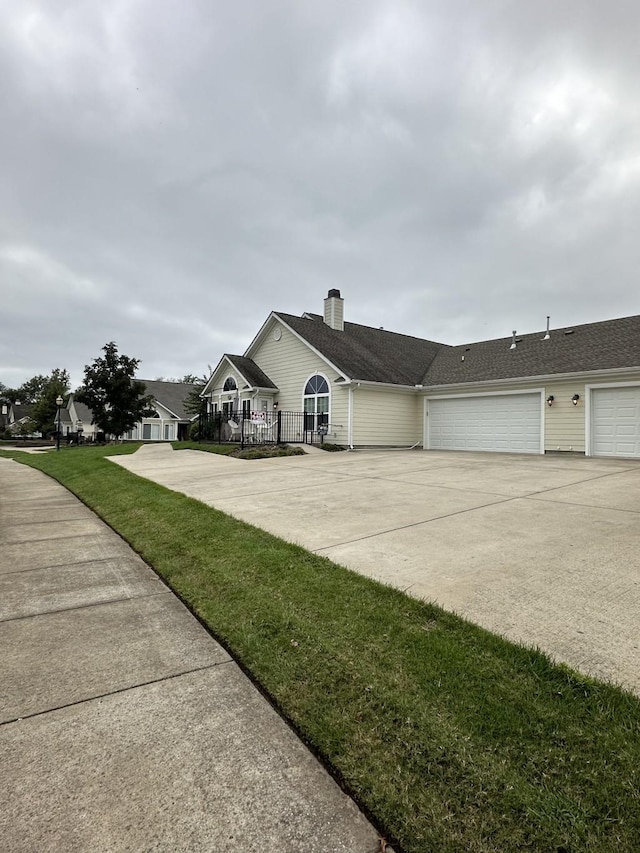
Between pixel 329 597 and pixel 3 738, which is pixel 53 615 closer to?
pixel 3 738

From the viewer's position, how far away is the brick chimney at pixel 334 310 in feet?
64.9

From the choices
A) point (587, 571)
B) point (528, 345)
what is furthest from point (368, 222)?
point (587, 571)

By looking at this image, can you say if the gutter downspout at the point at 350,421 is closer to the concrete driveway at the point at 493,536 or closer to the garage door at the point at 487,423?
the garage door at the point at 487,423

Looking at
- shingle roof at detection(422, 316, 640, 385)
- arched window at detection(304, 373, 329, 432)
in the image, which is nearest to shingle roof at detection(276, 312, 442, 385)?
shingle roof at detection(422, 316, 640, 385)

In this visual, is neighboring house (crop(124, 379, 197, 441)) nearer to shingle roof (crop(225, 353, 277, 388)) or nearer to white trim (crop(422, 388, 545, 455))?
shingle roof (crop(225, 353, 277, 388))

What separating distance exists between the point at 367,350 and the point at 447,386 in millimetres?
4064

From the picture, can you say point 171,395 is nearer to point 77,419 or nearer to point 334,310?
→ point 77,419

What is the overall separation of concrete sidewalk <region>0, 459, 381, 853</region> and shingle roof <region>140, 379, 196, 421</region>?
35046 mm

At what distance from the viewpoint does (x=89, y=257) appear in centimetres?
1936

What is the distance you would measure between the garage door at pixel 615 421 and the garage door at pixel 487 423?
1738mm

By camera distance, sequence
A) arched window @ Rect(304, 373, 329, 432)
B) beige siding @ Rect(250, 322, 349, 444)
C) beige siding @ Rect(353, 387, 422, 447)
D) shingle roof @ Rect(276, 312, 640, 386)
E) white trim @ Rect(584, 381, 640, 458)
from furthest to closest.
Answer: arched window @ Rect(304, 373, 329, 432), beige siding @ Rect(250, 322, 349, 444), beige siding @ Rect(353, 387, 422, 447), shingle roof @ Rect(276, 312, 640, 386), white trim @ Rect(584, 381, 640, 458)

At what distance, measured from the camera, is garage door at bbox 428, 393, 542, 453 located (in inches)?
599

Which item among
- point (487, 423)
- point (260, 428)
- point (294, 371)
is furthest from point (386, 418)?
point (260, 428)

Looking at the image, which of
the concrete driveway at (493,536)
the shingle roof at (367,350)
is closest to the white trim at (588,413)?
the concrete driveway at (493,536)
